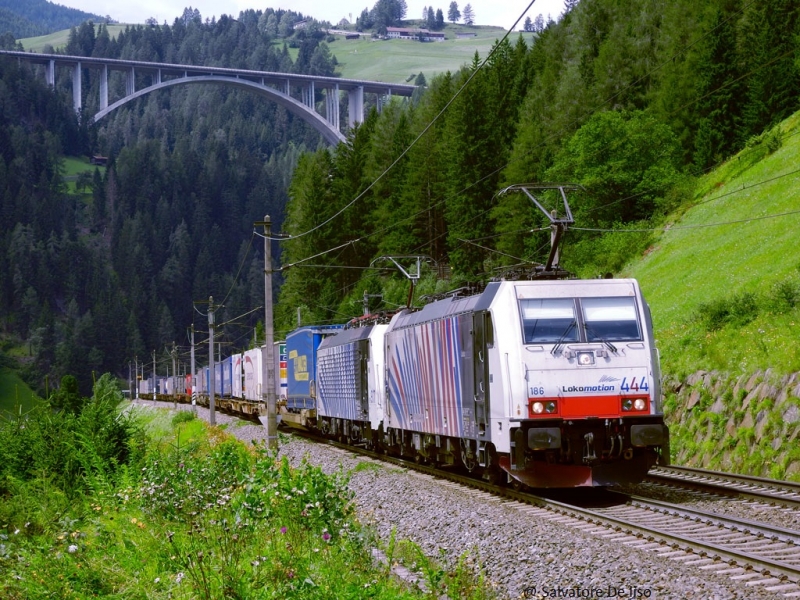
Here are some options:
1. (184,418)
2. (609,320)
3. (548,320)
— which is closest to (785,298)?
(609,320)

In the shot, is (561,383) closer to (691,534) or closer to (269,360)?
(691,534)

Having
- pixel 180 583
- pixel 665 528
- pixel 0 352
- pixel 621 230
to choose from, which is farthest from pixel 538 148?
pixel 0 352

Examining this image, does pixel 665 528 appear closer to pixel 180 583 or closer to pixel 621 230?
pixel 180 583

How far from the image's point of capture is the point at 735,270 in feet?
113

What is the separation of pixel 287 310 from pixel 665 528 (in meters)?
88.2

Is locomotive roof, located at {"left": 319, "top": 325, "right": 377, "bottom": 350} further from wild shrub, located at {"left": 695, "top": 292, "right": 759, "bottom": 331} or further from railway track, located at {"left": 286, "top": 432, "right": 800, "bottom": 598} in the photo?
railway track, located at {"left": 286, "top": 432, "right": 800, "bottom": 598}

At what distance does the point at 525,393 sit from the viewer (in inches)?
634

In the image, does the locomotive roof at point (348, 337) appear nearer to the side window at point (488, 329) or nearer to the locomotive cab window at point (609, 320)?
the side window at point (488, 329)

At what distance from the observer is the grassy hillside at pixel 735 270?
79.2ft

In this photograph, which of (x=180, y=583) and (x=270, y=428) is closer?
(x=180, y=583)

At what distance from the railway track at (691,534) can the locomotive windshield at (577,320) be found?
7.79 feet

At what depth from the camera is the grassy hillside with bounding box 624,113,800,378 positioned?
2412 centimetres

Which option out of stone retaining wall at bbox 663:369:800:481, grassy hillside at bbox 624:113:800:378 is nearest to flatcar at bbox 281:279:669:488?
stone retaining wall at bbox 663:369:800:481

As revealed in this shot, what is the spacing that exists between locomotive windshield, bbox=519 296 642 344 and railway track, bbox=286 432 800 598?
2.37 metres
